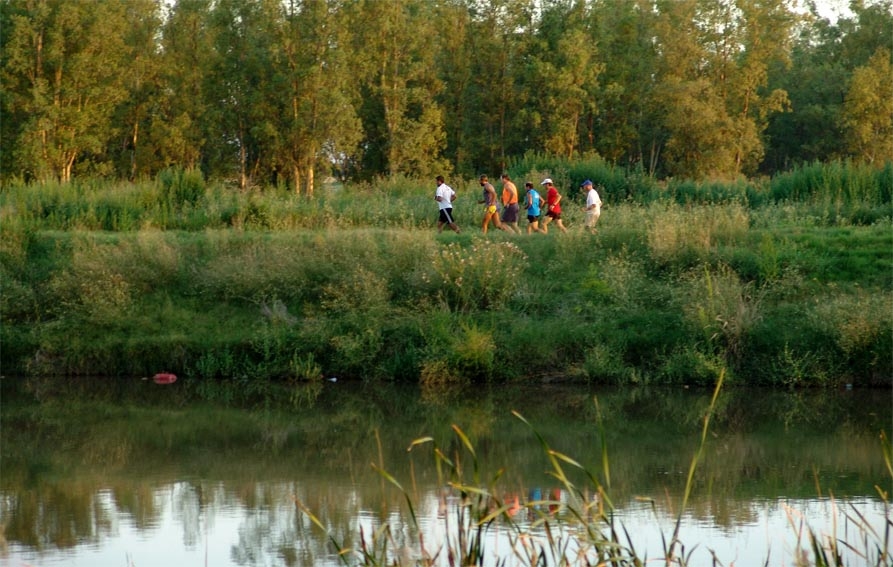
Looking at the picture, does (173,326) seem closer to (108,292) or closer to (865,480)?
(108,292)

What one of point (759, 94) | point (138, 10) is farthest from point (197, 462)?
point (759, 94)

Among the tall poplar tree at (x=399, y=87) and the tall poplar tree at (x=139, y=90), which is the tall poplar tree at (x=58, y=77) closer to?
the tall poplar tree at (x=139, y=90)

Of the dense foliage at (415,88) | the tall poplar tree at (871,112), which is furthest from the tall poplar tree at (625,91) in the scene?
the tall poplar tree at (871,112)

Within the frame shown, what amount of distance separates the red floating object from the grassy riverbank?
0.98 ft

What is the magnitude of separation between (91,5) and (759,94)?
3064cm

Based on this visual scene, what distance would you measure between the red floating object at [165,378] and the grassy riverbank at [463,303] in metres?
0.30

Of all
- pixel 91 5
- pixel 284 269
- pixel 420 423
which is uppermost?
pixel 91 5

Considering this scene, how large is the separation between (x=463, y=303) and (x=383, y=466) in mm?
8604

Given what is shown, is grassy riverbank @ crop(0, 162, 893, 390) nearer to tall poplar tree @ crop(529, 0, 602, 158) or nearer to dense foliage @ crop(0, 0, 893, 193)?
dense foliage @ crop(0, 0, 893, 193)

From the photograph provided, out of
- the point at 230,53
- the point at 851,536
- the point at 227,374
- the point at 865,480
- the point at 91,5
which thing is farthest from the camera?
the point at 230,53

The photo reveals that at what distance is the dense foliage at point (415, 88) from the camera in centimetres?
4281

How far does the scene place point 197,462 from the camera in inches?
627

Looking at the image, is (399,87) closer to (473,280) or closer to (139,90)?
(139,90)

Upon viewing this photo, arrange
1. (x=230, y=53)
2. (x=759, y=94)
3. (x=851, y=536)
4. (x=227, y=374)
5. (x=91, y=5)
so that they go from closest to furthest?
(x=851, y=536) < (x=227, y=374) < (x=91, y=5) < (x=230, y=53) < (x=759, y=94)
